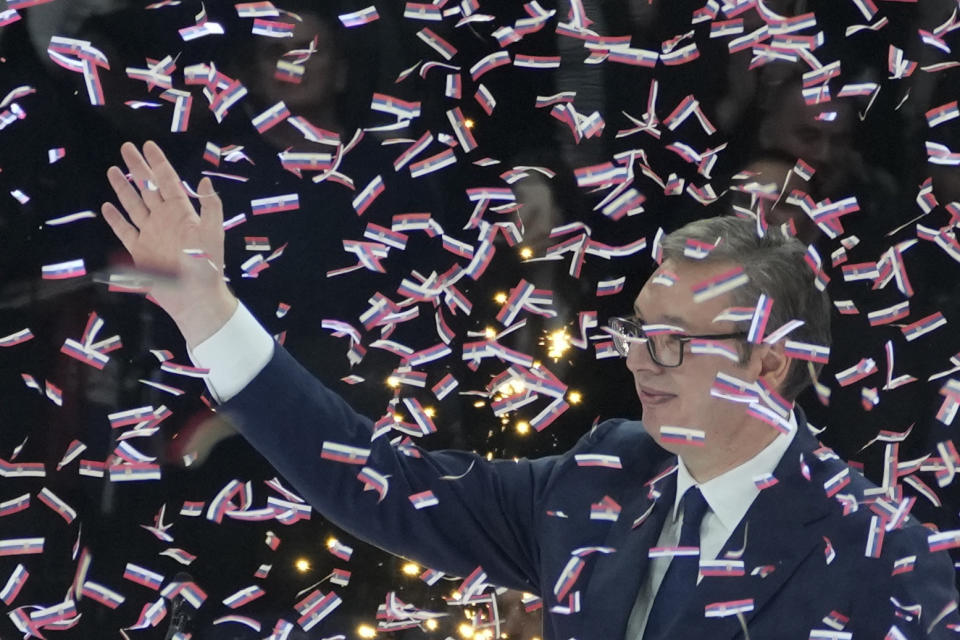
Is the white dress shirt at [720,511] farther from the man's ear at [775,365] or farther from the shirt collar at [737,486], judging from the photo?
the man's ear at [775,365]

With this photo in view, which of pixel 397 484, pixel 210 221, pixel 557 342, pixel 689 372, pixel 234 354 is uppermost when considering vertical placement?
pixel 210 221

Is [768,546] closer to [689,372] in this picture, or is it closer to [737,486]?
[737,486]

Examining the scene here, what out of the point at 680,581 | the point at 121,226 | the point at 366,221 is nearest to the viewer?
the point at 121,226

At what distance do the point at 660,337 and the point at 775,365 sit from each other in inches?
9.3

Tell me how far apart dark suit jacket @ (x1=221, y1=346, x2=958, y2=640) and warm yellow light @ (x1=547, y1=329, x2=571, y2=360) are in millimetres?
343

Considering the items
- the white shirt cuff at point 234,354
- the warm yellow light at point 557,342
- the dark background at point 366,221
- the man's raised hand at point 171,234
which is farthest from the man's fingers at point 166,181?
the warm yellow light at point 557,342

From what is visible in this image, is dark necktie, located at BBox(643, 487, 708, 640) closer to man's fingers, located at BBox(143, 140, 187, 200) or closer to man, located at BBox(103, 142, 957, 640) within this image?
man, located at BBox(103, 142, 957, 640)

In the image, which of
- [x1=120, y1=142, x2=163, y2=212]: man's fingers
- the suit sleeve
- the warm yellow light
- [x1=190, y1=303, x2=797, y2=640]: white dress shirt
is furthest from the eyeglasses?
[x1=120, y1=142, x2=163, y2=212]: man's fingers

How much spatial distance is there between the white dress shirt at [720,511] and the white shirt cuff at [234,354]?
0.76 meters

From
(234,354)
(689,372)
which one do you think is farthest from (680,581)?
(234,354)

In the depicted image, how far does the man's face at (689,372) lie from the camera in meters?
2.20

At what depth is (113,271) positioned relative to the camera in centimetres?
265

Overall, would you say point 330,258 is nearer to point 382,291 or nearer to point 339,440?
point 382,291

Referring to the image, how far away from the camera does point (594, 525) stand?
234cm
